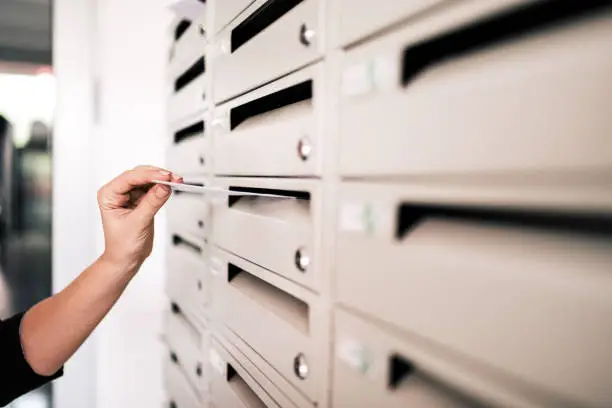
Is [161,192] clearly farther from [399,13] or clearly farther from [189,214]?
[399,13]

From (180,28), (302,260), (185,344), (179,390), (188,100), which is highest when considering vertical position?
(180,28)

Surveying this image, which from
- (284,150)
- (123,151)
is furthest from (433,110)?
(123,151)

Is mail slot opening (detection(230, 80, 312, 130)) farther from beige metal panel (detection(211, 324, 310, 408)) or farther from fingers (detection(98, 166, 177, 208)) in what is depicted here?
beige metal panel (detection(211, 324, 310, 408))

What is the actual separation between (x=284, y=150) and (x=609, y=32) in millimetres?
471

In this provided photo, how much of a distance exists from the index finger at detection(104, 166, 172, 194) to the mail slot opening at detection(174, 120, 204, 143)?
371mm

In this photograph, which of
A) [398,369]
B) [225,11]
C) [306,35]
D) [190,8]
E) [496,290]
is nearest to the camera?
[496,290]

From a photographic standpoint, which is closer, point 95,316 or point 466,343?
point 466,343

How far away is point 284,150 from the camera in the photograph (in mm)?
726

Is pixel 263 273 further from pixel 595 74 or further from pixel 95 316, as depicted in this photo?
pixel 595 74

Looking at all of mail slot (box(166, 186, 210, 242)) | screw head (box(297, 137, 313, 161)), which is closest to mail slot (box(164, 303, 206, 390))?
mail slot (box(166, 186, 210, 242))

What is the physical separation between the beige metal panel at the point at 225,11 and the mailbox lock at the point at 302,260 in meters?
0.45

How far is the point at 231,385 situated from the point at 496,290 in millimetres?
708

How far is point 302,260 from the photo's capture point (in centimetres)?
68

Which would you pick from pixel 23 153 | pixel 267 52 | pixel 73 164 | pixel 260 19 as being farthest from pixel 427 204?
pixel 23 153
